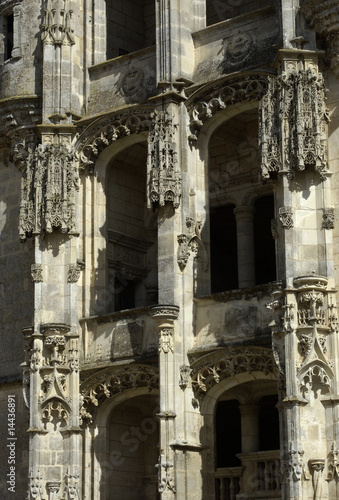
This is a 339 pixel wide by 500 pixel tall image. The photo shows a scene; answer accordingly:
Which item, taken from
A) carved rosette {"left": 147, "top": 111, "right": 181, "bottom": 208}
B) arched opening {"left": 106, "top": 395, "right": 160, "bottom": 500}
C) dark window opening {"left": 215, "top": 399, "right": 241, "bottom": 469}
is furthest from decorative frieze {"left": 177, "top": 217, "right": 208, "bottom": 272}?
dark window opening {"left": 215, "top": 399, "right": 241, "bottom": 469}

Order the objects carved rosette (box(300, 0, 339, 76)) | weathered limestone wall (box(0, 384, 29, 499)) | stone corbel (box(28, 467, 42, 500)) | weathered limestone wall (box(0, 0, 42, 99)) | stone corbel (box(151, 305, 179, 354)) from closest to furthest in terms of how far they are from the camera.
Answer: carved rosette (box(300, 0, 339, 76))
stone corbel (box(151, 305, 179, 354))
stone corbel (box(28, 467, 42, 500))
weathered limestone wall (box(0, 384, 29, 499))
weathered limestone wall (box(0, 0, 42, 99))

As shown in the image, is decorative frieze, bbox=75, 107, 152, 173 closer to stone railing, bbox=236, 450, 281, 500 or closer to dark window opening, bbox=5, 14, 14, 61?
dark window opening, bbox=5, 14, 14, 61

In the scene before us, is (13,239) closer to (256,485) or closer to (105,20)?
(105,20)

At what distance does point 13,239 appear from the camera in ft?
92.6

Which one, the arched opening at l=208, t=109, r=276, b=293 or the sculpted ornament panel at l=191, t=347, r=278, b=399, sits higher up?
the arched opening at l=208, t=109, r=276, b=293

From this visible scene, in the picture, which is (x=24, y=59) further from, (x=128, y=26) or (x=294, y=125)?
(x=294, y=125)

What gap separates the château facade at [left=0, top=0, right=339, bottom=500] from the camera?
2209cm

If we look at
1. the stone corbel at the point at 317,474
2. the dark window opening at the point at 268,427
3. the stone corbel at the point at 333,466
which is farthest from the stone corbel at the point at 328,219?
the dark window opening at the point at 268,427

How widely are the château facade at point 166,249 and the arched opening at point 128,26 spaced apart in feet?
0.16

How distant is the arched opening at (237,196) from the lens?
86.8 feet

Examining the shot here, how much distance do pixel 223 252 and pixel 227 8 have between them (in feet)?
19.2

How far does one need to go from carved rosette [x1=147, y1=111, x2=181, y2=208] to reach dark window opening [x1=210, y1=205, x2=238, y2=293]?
5063mm

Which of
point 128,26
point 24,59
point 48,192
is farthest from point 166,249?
point 128,26

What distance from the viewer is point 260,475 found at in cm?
2431
